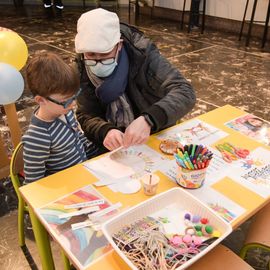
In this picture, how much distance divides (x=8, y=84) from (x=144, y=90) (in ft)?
2.40

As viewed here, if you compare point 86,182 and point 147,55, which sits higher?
point 147,55

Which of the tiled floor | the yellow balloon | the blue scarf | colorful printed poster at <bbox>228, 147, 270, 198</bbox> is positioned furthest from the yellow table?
the yellow balloon

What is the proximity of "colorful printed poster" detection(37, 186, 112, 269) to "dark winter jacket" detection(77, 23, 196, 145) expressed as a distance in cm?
39

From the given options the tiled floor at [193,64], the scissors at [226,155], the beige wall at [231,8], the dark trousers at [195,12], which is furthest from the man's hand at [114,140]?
the dark trousers at [195,12]

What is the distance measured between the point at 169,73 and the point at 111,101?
11.8 inches

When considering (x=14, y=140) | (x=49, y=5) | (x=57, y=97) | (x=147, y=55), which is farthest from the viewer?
(x=49, y=5)

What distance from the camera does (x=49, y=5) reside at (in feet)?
21.4

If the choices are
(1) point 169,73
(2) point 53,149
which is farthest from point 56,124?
(1) point 169,73

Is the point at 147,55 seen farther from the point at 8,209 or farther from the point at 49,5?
the point at 49,5

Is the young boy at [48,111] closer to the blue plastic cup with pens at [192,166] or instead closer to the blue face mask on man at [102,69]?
the blue face mask on man at [102,69]

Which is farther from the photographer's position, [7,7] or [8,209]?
[7,7]

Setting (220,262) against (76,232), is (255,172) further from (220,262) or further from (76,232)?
(76,232)

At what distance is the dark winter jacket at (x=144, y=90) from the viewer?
1295 mm

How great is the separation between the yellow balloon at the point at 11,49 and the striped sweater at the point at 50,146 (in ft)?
2.99
